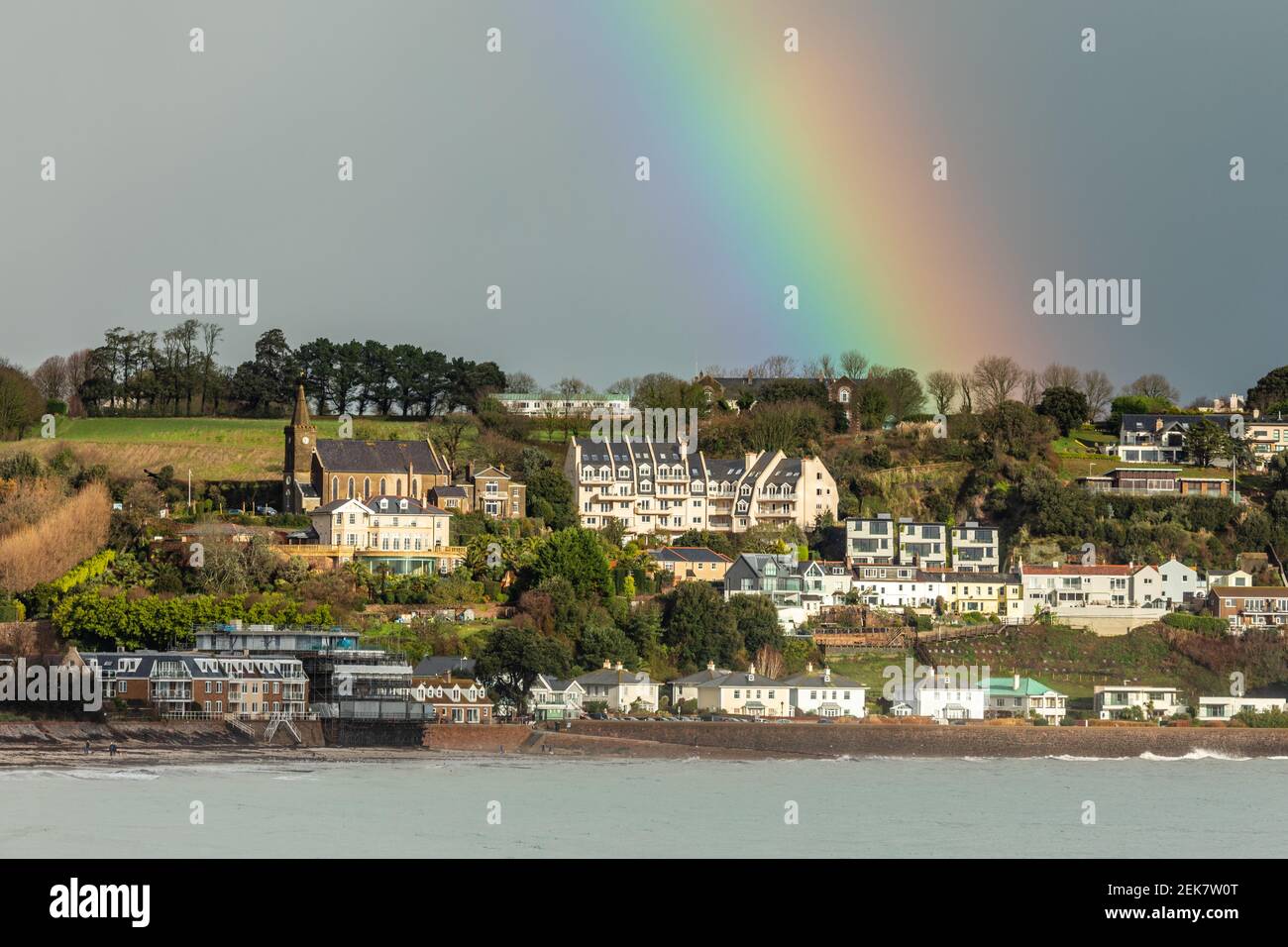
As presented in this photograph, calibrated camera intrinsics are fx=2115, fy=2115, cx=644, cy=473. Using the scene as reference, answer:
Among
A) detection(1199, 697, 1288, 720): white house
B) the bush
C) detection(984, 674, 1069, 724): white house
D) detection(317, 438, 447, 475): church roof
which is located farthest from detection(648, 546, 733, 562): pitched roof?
detection(1199, 697, 1288, 720): white house

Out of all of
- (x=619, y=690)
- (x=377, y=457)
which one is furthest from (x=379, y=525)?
(x=619, y=690)

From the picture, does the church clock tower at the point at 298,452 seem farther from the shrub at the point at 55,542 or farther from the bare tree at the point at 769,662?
the bare tree at the point at 769,662

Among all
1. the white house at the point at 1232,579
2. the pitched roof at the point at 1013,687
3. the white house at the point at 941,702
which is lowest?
the white house at the point at 941,702

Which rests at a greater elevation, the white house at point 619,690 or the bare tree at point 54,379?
the bare tree at point 54,379

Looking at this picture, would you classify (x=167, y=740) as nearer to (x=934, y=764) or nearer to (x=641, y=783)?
(x=641, y=783)

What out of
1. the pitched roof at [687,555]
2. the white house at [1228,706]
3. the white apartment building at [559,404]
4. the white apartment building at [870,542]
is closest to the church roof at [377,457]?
the pitched roof at [687,555]
